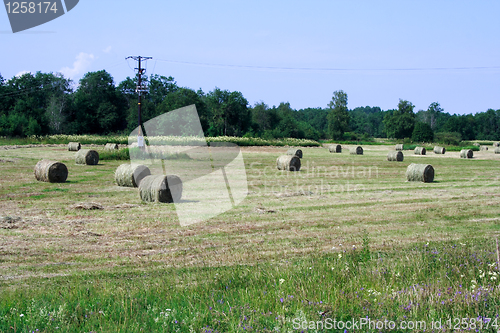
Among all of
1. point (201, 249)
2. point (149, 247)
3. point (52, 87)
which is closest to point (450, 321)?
point (201, 249)

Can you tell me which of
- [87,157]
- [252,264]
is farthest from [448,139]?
[252,264]

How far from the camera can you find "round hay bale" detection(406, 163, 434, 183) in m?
21.6

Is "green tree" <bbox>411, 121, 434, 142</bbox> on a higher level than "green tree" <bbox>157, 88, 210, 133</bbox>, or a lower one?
lower

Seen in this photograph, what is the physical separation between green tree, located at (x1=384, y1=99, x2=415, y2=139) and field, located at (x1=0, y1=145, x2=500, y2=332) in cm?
9639

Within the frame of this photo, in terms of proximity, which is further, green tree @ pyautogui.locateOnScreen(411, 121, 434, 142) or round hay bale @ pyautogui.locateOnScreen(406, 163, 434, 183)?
green tree @ pyautogui.locateOnScreen(411, 121, 434, 142)

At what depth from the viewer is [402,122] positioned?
10712 centimetres

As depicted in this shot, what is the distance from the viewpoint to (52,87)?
8962cm

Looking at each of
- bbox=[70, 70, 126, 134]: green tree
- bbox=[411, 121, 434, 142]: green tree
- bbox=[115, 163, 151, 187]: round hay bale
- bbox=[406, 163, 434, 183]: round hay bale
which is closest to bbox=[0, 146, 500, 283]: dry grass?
bbox=[115, 163, 151, 187]: round hay bale

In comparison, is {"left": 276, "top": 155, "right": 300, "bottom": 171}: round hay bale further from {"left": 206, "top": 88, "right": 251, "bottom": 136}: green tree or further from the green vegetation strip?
{"left": 206, "top": 88, "right": 251, "bottom": 136}: green tree

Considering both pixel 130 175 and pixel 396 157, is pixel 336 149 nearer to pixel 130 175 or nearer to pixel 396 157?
pixel 396 157

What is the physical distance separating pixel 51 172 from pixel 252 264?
14.9m

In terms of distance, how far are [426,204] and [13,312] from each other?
13.1 m

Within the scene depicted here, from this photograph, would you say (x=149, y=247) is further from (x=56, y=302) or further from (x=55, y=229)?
(x=56, y=302)

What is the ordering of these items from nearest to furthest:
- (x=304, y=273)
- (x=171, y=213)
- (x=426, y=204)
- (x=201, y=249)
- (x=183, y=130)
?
(x=304, y=273) < (x=201, y=249) < (x=171, y=213) < (x=426, y=204) < (x=183, y=130)
